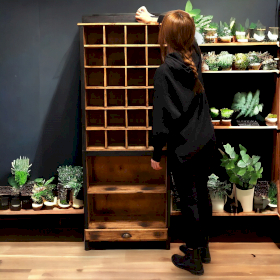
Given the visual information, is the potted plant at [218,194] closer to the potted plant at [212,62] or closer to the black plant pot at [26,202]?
the potted plant at [212,62]

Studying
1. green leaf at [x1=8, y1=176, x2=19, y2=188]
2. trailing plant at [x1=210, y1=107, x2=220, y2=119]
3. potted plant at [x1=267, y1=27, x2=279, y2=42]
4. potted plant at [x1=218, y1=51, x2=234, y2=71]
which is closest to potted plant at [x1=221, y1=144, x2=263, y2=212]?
trailing plant at [x1=210, y1=107, x2=220, y2=119]

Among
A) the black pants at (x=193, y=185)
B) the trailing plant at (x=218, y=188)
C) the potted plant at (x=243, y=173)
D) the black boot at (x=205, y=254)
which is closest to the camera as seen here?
the black pants at (x=193, y=185)

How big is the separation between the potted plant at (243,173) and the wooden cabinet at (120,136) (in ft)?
1.71

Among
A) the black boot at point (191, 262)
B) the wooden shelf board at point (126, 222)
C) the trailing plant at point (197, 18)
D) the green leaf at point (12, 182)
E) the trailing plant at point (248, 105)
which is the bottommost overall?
the black boot at point (191, 262)

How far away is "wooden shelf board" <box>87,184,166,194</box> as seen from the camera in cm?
280

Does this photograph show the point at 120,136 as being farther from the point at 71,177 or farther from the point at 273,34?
the point at 273,34

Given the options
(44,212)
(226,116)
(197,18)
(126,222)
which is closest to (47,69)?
(44,212)

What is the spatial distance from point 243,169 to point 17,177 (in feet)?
6.29

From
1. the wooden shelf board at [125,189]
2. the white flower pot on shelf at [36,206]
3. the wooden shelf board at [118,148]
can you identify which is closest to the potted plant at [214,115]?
the wooden shelf board at [118,148]

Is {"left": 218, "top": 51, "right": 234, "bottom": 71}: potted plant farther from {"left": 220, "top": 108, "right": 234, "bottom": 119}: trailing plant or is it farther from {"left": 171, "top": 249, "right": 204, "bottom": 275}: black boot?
{"left": 171, "top": 249, "right": 204, "bottom": 275}: black boot

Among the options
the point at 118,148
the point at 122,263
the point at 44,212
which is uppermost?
the point at 118,148

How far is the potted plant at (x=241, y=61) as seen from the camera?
2.75 m

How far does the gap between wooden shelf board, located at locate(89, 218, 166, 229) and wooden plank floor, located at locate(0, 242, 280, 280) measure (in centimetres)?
20

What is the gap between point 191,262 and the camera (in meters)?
2.50
